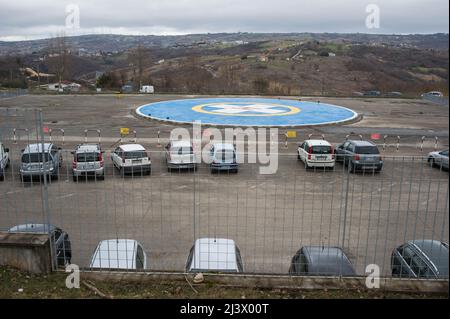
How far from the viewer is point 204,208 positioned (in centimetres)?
1325

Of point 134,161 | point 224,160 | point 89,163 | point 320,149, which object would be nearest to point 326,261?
point 224,160

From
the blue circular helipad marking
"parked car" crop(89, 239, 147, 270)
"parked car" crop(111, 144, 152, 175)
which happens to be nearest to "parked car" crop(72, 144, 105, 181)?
"parked car" crop(111, 144, 152, 175)

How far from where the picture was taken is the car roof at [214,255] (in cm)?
730

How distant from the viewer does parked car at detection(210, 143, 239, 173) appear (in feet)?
56.2

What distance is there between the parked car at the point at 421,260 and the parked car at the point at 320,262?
2.73 feet

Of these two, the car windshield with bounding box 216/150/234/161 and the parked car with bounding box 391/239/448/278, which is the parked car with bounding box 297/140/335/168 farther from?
the parked car with bounding box 391/239/448/278

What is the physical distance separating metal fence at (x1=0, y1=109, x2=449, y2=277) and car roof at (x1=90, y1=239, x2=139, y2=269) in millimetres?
99

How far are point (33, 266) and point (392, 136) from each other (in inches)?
1000

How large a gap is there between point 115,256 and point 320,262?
3710 millimetres

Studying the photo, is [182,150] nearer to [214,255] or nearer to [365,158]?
[365,158]

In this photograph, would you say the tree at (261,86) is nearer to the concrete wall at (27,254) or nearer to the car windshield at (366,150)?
the car windshield at (366,150)

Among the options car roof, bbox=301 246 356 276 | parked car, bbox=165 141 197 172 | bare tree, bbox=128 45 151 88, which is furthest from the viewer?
bare tree, bbox=128 45 151 88

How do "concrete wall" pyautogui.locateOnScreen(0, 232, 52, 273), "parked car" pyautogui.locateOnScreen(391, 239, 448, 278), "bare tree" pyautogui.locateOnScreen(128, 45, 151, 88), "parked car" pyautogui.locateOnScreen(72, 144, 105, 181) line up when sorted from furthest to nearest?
"bare tree" pyautogui.locateOnScreen(128, 45, 151, 88)
"parked car" pyautogui.locateOnScreen(72, 144, 105, 181)
"parked car" pyautogui.locateOnScreen(391, 239, 448, 278)
"concrete wall" pyautogui.locateOnScreen(0, 232, 52, 273)

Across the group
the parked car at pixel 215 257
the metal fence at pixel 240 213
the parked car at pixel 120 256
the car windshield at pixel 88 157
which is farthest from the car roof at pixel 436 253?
the car windshield at pixel 88 157
